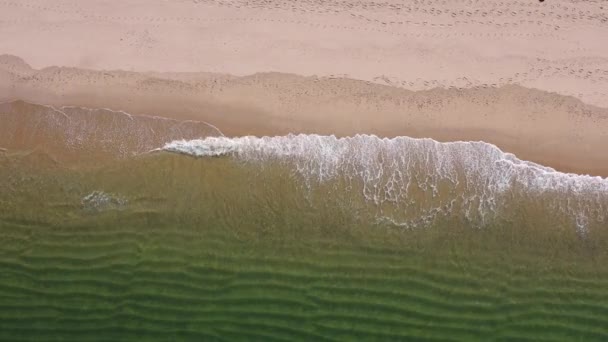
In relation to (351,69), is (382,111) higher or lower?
lower

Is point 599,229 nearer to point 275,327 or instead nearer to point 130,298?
point 275,327

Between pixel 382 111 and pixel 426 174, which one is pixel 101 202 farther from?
pixel 426 174

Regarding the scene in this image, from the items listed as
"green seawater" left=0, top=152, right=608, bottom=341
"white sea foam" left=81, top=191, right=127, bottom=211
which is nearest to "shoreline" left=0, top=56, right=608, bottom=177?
"green seawater" left=0, top=152, right=608, bottom=341

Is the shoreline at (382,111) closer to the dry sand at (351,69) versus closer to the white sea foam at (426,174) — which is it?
the dry sand at (351,69)

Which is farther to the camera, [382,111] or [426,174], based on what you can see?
[382,111]

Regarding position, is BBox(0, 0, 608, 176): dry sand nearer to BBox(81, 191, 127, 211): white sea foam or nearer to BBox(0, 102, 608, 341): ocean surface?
BBox(0, 102, 608, 341): ocean surface

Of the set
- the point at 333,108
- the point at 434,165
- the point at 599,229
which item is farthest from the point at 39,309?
the point at 599,229

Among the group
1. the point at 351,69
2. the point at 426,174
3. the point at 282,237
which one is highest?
the point at 351,69

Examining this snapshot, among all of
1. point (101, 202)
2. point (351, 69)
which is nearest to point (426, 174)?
point (351, 69)
